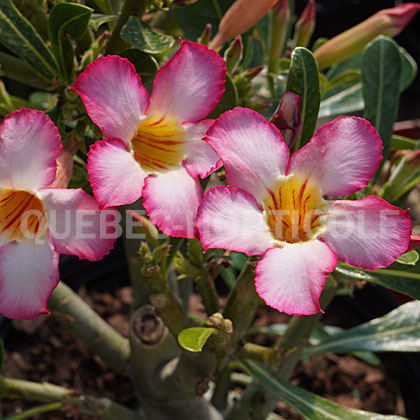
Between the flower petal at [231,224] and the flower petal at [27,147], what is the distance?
0.17 m

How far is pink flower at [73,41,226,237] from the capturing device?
57 centimetres

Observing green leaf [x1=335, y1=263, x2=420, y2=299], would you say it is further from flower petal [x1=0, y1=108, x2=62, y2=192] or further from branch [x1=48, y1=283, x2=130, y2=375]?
branch [x1=48, y1=283, x2=130, y2=375]

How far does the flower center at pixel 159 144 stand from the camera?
66cm

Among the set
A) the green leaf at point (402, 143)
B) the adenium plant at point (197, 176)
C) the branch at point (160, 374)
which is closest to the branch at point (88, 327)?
the branch at point (160, 374)

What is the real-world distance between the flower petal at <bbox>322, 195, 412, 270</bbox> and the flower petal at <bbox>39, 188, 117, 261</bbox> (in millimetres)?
228

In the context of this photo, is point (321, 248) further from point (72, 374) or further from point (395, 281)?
point (72, 374)

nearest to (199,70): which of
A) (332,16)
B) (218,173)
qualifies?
(218,173)

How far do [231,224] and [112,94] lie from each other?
7.4 inches

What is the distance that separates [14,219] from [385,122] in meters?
0.65

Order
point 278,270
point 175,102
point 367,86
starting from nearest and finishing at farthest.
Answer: point 278,270
point 175,102
point 367,86

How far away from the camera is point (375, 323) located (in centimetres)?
120

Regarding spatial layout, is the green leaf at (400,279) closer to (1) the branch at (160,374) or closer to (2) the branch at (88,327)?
(1) the branch at (160,374)

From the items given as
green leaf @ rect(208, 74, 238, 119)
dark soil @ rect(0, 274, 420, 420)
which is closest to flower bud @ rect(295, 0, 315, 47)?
green leaf @ rect(208, 74, 238, 119)

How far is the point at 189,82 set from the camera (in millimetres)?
637
